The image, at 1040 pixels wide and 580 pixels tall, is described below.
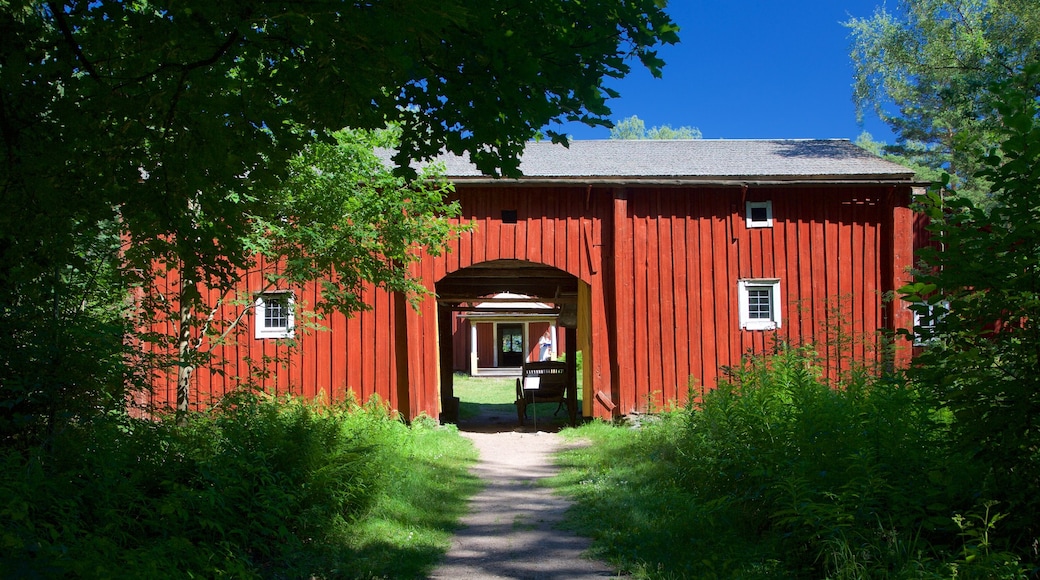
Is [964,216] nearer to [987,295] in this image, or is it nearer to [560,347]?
[987,295]

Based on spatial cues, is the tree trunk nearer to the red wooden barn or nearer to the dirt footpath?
the dirt footpath

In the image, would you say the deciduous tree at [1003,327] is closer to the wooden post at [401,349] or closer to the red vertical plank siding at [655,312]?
the red vertical plank siding at [655,312]

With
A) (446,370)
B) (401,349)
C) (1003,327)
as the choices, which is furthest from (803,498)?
(446,370)

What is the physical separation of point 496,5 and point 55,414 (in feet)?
13.2

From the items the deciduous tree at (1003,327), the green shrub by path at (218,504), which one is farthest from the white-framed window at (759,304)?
the deciduous tree at (1003,327)

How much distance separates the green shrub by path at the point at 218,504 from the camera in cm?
409

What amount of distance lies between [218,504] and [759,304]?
35.4ft

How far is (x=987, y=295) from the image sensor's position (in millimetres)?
4594

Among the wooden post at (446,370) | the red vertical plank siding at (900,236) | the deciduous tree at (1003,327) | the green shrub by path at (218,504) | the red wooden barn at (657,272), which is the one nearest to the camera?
the green shrub by path at (218,504)

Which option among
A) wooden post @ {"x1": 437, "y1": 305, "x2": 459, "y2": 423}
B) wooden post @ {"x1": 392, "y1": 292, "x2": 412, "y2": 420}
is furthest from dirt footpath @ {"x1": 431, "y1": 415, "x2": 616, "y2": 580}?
wooden post @ {"x1": 437, "y1": 305, "x2": 459, "y2": 423}

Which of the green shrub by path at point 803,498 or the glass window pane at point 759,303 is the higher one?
the glass window pane at point 759,303

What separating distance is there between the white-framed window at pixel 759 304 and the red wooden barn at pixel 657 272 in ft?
0.08

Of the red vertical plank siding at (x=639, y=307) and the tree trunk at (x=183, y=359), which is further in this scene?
the red vertical plank siding at (x=639, y=307)

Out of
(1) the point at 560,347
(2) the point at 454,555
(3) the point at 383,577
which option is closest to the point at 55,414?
(3) the point at 383,577
